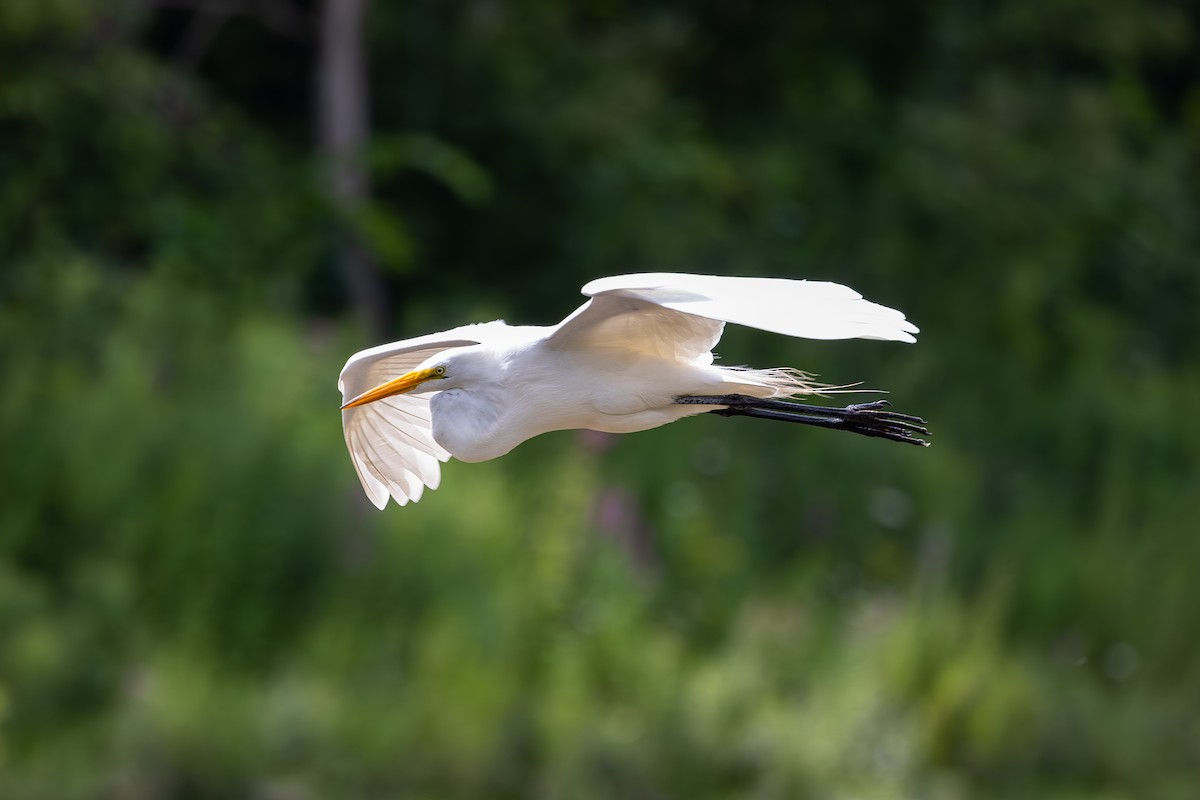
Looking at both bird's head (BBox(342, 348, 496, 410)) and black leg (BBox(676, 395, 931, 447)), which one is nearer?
bird's head (BBox(342, 348, 496, 410))

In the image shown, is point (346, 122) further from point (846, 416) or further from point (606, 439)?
point (846, 416)

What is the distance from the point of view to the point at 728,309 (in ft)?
11.0

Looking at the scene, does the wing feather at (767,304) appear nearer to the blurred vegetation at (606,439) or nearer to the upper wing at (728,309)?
the upper wing at (728,309)

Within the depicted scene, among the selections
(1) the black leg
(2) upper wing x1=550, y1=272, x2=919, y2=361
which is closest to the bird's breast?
(2) upper wing x1=550, y1=272, x2=919, y2=361

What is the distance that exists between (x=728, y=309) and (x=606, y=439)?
22.8ft

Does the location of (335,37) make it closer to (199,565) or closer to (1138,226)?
(199,565)

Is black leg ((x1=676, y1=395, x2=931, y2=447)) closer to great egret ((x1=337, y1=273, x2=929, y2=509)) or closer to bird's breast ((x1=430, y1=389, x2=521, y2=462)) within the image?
great egret ((x1=337, y1=273, x2=929, y2=509))

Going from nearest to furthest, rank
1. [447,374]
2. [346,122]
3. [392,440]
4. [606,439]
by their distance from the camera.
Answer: [447,374], [392,440], [606,439], [346,122]

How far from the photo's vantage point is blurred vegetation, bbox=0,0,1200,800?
8.16m

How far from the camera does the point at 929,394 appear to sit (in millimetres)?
12242

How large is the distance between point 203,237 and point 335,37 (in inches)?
63.5

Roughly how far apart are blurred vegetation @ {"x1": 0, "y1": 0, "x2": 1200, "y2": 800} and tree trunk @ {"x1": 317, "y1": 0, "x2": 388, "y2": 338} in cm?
24

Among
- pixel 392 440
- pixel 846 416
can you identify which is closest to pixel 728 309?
pixel 846 416

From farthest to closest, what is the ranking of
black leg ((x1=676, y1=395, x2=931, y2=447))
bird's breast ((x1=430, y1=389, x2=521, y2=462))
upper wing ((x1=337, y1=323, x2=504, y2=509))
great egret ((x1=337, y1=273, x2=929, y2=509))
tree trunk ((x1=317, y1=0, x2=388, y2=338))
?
1. tree trunk ((x1=317, y1=0, x2=388, y2=338))
2. upper wing ((x1=337, y1=323, x2=504, y2=509))
3. black leg ((x1=676, y1=395, x2=931, y2=447))
4. bird's breast ((x1=430, y1=389, x2=521, y2=462))
5. great egret ((x1=337, y1=273, x2=929, y2=509))
